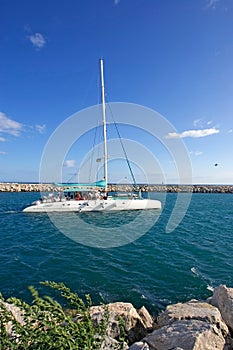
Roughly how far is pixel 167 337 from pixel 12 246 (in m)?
11.8

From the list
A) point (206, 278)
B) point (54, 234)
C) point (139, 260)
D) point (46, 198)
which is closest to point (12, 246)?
point (54, 234)

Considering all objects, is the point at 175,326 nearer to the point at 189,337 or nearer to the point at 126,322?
the point at 189,337

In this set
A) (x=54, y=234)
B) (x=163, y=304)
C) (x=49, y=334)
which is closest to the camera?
(x=49, y=334)

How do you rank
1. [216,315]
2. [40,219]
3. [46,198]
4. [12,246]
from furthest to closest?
[46,198] < [40,219] < [12,246] < [216,315]

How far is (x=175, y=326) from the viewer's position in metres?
4.83

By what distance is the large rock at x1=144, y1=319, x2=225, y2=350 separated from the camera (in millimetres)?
4133

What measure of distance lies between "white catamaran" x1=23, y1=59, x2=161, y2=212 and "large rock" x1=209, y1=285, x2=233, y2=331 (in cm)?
2021

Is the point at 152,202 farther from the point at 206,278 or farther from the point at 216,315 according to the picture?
the point at 216,315

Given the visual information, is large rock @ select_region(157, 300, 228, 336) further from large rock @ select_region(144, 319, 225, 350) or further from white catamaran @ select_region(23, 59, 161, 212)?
white catamaran @ select_region(23, 59, 161, 212)

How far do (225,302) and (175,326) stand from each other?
195 centimetres

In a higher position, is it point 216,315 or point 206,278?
point 216,315

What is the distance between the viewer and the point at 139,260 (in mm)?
11594

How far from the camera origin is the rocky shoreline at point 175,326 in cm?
418

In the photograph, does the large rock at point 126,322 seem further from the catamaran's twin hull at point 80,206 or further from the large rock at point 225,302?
the catamaran's twin hull at point 80,206
